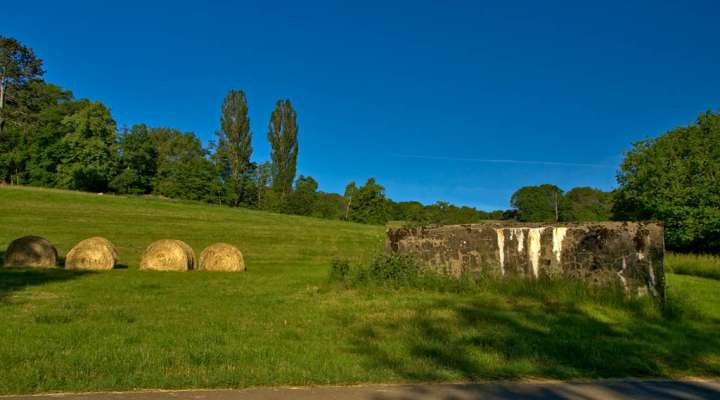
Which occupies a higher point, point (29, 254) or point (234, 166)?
point (234, 166)

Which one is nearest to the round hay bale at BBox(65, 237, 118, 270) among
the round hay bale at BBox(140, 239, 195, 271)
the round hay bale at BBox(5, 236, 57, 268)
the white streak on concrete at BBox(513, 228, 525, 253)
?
the round hay bale at BBox(5, 236, 57, 268)

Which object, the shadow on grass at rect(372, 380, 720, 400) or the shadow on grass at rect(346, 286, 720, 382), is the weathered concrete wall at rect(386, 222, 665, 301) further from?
the shadow on grass at rect(372, 380, 720, 400)

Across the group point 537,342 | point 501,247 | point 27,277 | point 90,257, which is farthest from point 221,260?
point 537,342

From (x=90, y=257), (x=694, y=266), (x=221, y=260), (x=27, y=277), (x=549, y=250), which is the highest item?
(x=549, y=250)

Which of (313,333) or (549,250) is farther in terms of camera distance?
(549,250)

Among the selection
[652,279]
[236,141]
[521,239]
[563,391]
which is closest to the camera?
[563,391]

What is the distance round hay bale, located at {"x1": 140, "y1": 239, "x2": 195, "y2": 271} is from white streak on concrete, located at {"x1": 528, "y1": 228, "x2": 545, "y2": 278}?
13647 mm

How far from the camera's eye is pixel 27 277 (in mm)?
15469

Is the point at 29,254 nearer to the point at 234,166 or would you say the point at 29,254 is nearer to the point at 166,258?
the point at 166,258

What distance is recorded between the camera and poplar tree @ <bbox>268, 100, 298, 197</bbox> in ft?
260

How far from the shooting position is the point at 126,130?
76625 mm

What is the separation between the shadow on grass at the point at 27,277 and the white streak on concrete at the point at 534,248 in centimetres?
1352

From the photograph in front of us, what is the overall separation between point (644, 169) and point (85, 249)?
47.1 m

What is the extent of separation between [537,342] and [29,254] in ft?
61.3
